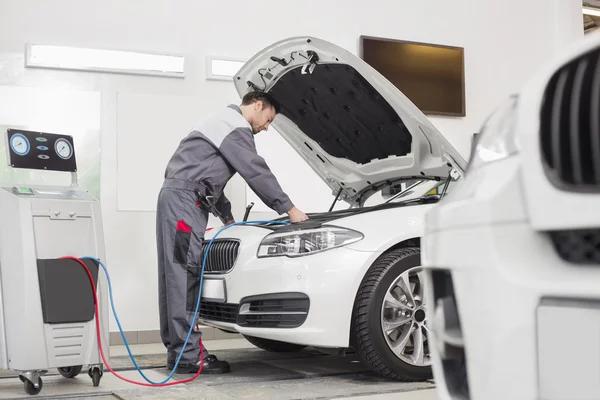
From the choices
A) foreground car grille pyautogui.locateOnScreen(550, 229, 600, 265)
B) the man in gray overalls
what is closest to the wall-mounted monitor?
the man in gray overalls

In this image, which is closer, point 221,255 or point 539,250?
point 539,250

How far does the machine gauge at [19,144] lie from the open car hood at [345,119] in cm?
131

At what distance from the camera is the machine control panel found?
3434 millimetres

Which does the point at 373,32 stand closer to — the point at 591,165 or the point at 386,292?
the point at 386,292

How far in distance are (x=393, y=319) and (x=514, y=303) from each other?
7.31ft

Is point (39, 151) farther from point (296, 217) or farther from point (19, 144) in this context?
point (296, 217)

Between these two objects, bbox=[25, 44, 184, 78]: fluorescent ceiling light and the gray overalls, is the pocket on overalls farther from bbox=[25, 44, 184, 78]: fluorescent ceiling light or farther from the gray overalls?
bbox=[25, 44, 184, 78]: fluorescent ceiling light

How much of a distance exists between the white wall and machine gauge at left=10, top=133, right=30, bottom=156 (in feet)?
7.52

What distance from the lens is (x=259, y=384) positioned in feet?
11.2

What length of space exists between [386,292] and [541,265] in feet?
7.11

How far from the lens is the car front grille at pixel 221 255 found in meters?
3.72

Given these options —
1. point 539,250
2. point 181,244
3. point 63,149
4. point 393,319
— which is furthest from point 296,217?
point 539,250

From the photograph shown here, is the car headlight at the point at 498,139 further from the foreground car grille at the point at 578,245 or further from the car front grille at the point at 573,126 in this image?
→ the foreground car grille at the point at 578,245

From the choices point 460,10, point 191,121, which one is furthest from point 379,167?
point 460,10
